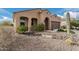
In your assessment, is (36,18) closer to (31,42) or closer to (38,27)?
(38,27)

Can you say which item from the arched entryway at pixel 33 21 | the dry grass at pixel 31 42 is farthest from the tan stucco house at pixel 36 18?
the dry grass at pixel 31 42

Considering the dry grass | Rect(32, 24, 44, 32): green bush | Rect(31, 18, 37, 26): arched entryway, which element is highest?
Rect(31, 18, 37, 26): arched entryway

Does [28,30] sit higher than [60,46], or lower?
higher

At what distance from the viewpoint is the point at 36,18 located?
98.0 inches

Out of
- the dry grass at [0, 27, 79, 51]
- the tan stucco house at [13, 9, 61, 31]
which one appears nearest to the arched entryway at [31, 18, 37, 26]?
the tan stucco house at [13, 9, 61, 31]

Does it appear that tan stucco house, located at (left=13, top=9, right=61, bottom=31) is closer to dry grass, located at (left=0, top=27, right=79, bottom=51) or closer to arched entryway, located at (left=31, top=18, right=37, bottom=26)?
arched entryway, located at (left=31, top=18, right=37, bottom=26)

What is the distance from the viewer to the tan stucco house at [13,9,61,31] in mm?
2482

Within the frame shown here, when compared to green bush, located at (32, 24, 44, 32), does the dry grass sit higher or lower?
lower

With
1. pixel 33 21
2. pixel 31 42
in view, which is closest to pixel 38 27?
pixel 33 21

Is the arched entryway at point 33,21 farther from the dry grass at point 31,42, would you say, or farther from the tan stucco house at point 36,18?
the dry grass at point 31,42
